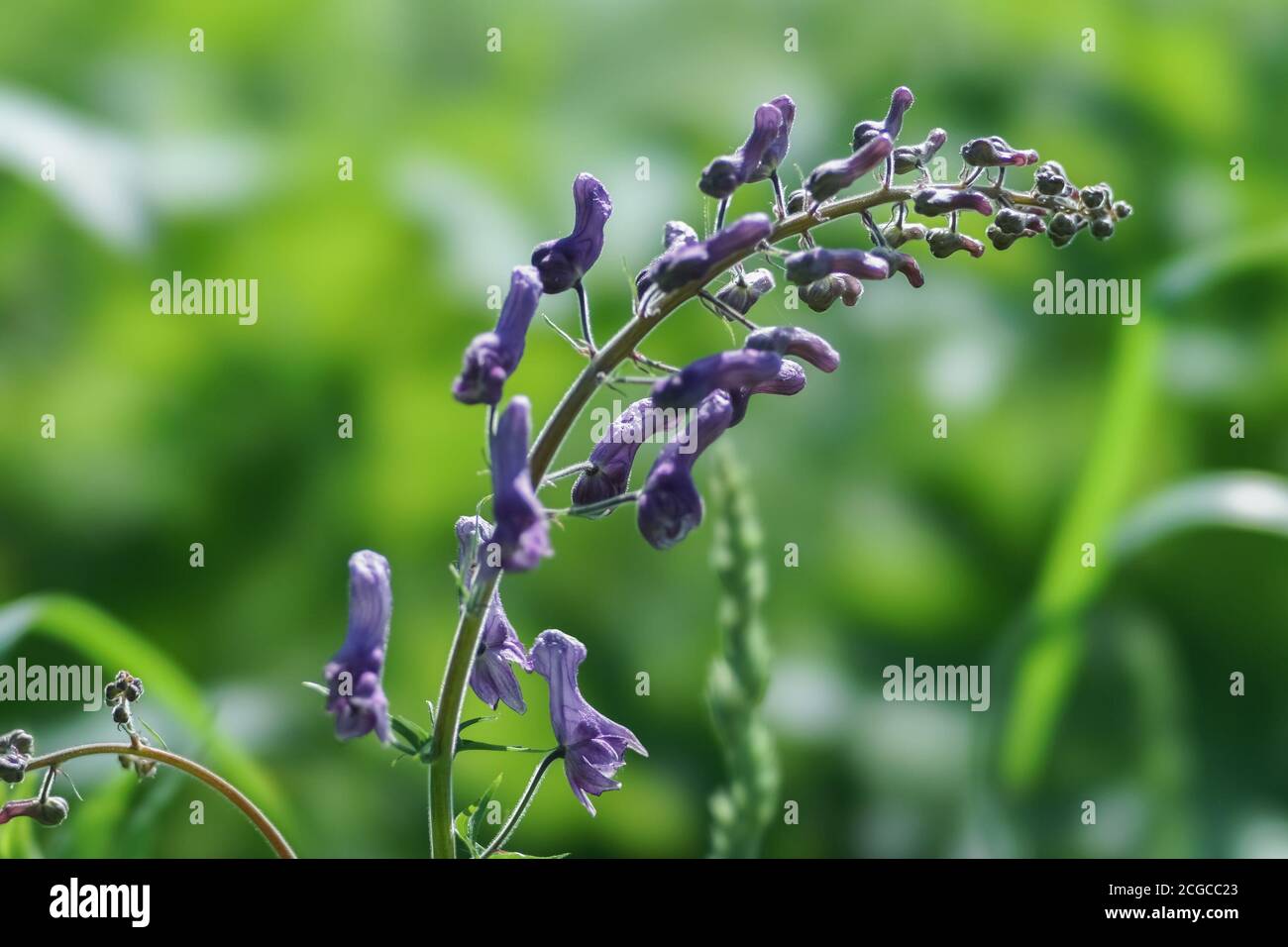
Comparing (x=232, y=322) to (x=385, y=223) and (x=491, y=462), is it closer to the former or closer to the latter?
(x=385, y=223)

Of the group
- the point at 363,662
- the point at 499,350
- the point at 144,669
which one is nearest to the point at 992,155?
the point at 499,350

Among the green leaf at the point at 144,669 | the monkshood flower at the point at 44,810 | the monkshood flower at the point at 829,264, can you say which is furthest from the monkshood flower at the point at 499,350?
the green leaf at the point at 144,669

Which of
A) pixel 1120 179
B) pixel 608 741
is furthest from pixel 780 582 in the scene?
pixel 608 741

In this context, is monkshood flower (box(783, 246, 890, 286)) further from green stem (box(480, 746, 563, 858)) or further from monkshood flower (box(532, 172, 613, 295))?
green stem (box(480, 746, 563, 858))

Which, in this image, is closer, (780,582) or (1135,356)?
(1135,356)

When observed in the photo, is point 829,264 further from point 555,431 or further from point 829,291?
point 555,431

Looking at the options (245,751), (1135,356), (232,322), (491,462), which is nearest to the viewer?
(491,462)

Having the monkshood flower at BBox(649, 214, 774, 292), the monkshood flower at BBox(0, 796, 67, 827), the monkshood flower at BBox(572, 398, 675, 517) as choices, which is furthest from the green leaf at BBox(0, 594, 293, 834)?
the monkshood flower at BBox(649, 214, 774, 292)

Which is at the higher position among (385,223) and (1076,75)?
(1076,75)
